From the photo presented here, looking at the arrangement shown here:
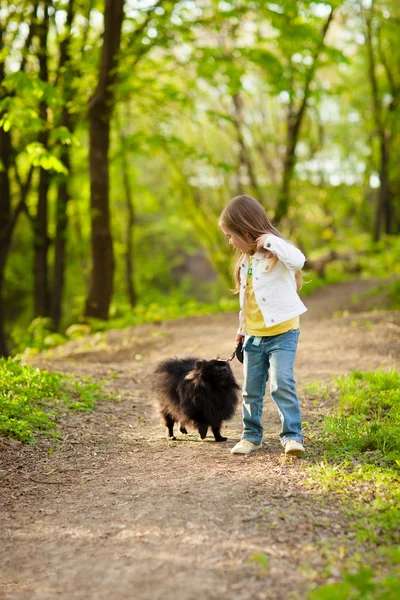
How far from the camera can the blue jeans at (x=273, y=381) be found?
4629mm

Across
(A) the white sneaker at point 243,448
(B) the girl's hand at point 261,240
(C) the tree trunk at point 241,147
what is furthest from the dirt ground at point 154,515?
(C) the tree trunk at point 241,147

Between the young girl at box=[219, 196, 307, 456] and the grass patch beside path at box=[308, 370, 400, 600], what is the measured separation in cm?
46

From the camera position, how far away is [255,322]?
15.6 feet

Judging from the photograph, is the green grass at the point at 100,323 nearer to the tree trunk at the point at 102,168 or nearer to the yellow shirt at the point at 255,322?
the tree trunk at the point at 102,168

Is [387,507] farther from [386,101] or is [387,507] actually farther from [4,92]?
[386,101]

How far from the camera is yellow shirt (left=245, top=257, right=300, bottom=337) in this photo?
4648mm

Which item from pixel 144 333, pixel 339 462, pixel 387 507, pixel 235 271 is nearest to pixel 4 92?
pixel 144 333

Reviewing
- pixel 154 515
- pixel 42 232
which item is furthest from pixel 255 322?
pixel 42 232

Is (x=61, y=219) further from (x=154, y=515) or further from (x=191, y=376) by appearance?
(x=154, y=515)

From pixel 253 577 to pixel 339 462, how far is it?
172 cm

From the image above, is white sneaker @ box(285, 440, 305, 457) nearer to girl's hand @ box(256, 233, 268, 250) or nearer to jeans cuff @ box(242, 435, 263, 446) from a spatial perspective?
jeans cuff @ box(242, 435, 263, 446)

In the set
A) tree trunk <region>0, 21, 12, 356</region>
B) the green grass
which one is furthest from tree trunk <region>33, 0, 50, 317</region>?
the green grass

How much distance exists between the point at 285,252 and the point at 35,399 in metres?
3.17

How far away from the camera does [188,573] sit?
2.95m
